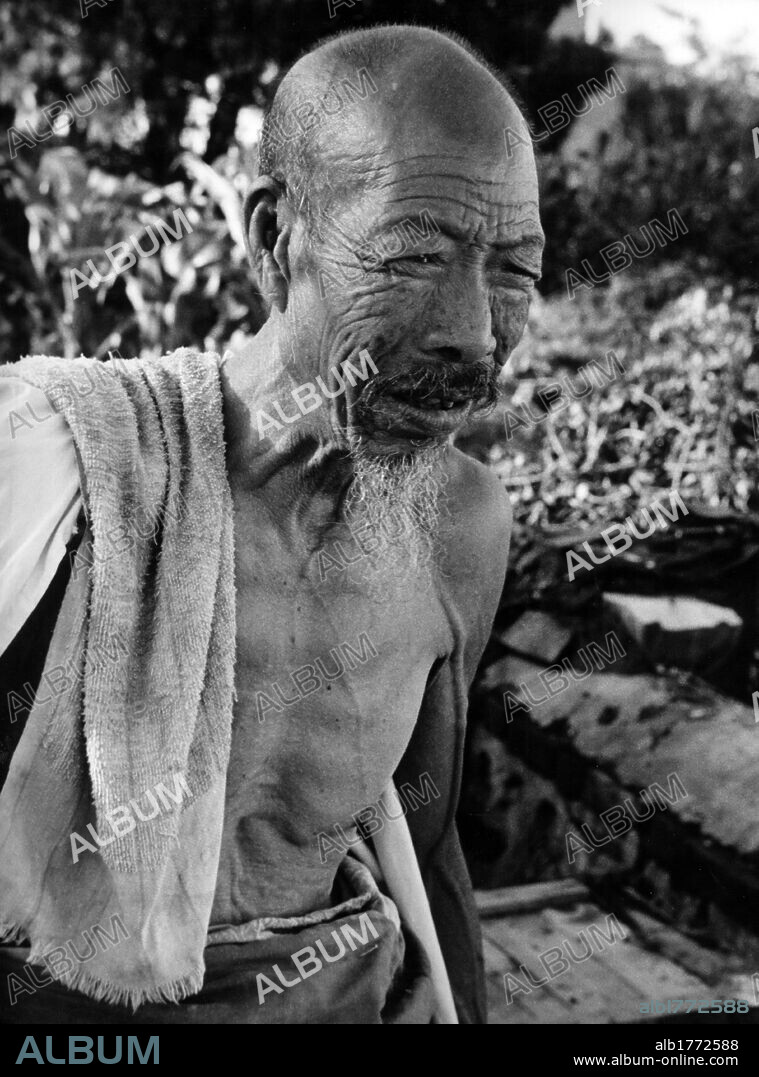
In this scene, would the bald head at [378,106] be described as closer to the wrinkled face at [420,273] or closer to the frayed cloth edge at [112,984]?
the wrinkled face at [420,273]

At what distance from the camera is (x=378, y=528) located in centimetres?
132

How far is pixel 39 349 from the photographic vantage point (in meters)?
2.37

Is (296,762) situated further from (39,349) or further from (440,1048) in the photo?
(39,349)

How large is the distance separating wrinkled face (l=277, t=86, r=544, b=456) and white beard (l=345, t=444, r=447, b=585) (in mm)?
50

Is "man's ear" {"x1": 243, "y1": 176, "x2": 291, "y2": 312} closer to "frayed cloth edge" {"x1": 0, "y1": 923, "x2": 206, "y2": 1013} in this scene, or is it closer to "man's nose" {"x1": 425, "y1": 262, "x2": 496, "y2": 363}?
"man's nose" {"x1": 425, "y1": 262, "x2": 496, "y2": 363}

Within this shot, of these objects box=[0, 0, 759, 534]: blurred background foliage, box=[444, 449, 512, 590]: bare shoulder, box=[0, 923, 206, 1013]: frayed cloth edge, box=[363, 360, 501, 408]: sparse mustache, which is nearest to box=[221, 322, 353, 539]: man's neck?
box=[363, 360, 501, 408]: sparse mustache

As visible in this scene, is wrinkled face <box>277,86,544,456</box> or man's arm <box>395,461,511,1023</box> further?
Result: man's arm <box>395,461,511,1023</box>

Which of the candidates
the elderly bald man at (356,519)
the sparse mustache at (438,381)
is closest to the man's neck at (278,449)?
the elderly bald man at (356,519)

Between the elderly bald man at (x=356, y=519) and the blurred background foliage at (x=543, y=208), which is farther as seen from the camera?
the blurred background foliage at (x=543, y=208)

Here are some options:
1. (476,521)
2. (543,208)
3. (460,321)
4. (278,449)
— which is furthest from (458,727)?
(543,208)

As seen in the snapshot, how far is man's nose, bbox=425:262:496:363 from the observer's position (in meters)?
1.10

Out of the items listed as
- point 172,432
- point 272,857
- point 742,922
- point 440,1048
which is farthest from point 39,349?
point 742,922

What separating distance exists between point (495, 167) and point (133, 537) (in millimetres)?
542

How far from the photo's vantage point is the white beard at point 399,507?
48.0 inches
